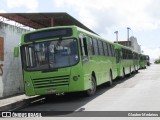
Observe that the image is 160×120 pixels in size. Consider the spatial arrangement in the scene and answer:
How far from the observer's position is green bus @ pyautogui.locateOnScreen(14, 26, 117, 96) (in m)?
14.4

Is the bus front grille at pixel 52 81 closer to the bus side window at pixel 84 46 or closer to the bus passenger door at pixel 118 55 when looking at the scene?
the bus side window at pixel 84 46

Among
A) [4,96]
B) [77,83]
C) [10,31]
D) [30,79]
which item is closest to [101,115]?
[77,83]

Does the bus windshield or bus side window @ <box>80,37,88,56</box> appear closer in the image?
the bus windshield

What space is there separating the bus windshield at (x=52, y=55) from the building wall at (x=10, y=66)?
2507 mm

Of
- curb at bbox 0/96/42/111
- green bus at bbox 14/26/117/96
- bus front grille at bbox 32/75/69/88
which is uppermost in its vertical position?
green bus at bbox 14/26/117/96

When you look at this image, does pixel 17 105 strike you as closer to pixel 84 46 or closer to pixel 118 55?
pixel 84 46

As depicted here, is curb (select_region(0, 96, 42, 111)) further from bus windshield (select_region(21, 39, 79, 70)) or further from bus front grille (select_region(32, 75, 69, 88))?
bus windshield (select_region(21, 39, 79, 70))

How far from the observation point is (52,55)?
1450cm

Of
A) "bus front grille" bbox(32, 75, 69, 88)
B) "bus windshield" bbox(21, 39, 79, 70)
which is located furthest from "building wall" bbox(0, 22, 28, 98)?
"bus front grille" bbox(32, 75, 69, 88)

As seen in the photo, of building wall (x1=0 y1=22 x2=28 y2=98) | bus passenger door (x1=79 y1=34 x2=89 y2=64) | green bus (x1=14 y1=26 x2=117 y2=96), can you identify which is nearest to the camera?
green bus (x1=14 y1=26 x2=117 y2=96)

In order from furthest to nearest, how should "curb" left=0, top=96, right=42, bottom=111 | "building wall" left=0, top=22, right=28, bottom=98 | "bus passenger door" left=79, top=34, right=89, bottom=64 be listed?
1. "building wall" left=0, top=22, right=28, bottom=98
2. "bus passenger door" left=79, top=34, right=89, bottom=64
3. "curb" left=0, top=96, right=42, bottom=111

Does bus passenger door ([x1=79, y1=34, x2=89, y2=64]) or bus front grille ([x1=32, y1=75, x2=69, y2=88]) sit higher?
bus passenger door ([x1=79, y1=34, x2=89, y2=64])

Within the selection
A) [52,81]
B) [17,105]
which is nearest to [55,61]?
[52,81]

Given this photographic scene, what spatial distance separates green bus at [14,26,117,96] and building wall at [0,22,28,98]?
2.26 metres
